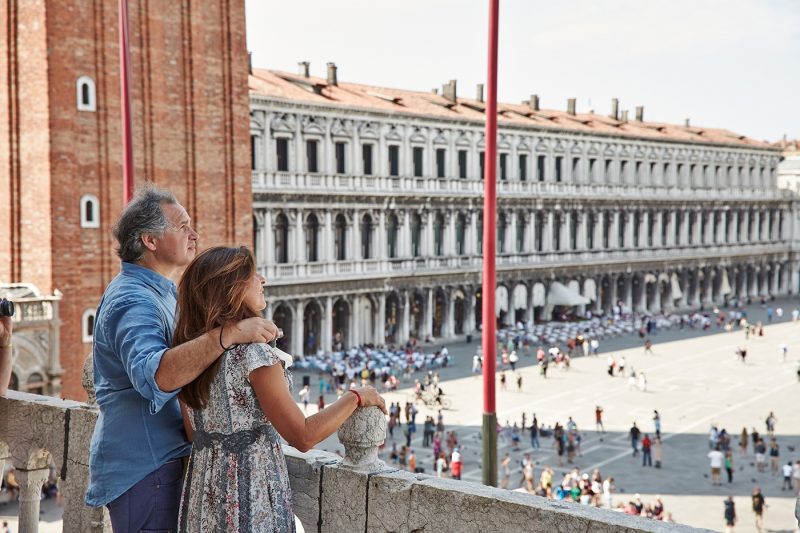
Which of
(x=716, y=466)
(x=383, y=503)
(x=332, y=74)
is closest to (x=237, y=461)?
(x=383, y=503)

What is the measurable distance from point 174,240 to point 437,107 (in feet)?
131

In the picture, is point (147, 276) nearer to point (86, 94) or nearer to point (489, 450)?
point (489, 450)

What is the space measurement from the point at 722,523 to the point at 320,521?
47.0 feet

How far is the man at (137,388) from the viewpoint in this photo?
10.5 feet

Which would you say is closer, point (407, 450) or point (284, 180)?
point (407, 450)

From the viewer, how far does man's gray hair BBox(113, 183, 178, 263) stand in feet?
11.2

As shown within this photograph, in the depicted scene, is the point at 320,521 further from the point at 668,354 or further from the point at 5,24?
the point at 668,354

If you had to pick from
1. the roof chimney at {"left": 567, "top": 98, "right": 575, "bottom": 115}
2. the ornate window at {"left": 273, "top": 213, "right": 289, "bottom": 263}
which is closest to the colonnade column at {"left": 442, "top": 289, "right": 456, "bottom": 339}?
the ornate window at {"left": 273, "top": 213, "right": 289, "bottom": 263}

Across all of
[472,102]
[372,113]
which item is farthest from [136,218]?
[472,102]

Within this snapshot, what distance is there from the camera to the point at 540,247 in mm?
47156

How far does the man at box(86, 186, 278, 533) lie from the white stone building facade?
31.2 m

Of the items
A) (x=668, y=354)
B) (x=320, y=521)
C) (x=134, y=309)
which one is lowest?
(x=668, y=354)

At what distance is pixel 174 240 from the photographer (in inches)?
137

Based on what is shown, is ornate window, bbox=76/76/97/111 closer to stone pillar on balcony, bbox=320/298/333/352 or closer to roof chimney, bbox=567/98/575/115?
stone pillar on balcony, bbox=320/298/333/352
